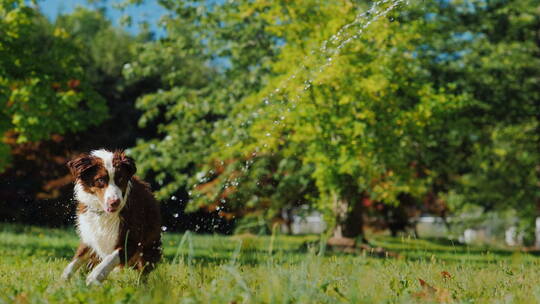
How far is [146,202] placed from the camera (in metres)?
5.72

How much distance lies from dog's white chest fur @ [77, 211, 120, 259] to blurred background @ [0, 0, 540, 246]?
154 cm

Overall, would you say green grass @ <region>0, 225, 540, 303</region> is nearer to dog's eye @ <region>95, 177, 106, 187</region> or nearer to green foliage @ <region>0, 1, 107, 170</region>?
dog's eye @ <region>95, 177, 106, 187</region>

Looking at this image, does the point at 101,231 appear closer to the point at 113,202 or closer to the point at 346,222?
the point at 113,202

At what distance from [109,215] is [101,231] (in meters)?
0.15

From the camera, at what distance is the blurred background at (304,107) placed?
11359mm

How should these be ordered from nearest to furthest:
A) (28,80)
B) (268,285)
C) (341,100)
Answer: (268,285) < (341,100) < (28,80)

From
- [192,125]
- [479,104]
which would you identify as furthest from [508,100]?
[192,125]

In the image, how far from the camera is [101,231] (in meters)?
5.27

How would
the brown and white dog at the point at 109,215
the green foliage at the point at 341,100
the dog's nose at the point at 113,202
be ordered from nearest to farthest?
the dog's nose at the point at 113,202, the brown and white dog at the point at 109,215, the green foliage at the point at 341,100

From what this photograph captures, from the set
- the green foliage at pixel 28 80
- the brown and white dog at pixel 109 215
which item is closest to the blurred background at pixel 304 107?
the green foliage at pixel 28 80

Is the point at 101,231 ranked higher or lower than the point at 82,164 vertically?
lower

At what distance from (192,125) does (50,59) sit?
14.7 feet

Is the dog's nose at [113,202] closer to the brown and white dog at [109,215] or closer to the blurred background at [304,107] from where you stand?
the brown and white dog at [109,215]

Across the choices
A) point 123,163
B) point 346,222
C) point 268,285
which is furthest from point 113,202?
point 346,222
